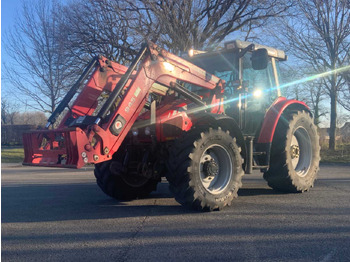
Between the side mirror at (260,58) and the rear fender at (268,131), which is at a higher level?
the side mirror at (260,58)

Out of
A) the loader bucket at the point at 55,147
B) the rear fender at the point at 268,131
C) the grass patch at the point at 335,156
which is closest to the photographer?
the loader bucket at the point at 55,147

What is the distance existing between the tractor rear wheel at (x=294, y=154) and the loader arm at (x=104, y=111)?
5.18ft

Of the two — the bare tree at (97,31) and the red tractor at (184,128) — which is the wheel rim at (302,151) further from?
the bare tree at (97,31)

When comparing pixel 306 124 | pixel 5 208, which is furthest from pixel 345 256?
pixel 5 208

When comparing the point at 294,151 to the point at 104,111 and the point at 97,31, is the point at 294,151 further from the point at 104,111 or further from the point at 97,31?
the point at 97,31

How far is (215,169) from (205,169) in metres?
0.17

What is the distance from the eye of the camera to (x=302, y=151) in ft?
24.0

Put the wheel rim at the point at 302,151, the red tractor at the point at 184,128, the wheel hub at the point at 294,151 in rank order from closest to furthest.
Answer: the red tractor at the point at 184,128
the wheel hub at the point at 294,151
the wheel rim at the point at 302,151

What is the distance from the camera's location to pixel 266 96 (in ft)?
22.7

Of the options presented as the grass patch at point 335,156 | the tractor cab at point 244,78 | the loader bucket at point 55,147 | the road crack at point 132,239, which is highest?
the tractor cab at point 244,78

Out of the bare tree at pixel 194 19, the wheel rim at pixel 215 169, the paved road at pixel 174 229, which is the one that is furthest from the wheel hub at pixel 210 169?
the bare tree at pixel 194 19

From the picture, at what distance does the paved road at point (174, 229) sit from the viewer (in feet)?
11.6

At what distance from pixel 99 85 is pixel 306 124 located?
4338 millimetres

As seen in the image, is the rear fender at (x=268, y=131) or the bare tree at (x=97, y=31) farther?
the bare tree at (x=97, y=31)
